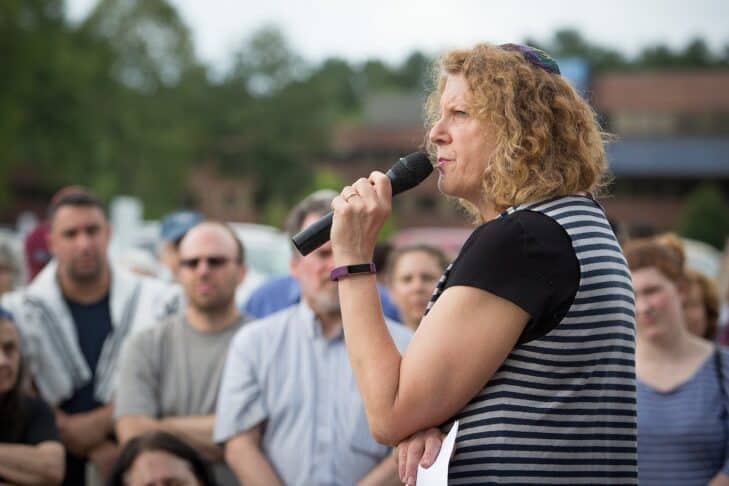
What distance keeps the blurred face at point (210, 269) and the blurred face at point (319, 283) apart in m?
0.72

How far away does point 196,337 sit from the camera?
5.04m

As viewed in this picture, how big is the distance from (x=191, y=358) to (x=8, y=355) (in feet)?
2.94

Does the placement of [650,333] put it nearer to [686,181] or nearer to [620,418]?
[620,418]

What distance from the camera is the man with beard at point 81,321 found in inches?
202

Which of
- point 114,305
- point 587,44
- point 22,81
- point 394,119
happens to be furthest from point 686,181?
point 587,44

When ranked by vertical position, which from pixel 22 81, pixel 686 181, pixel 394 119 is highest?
pixel 22 81

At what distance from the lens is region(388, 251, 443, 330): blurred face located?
19.5 feet

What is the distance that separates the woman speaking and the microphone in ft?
0.52

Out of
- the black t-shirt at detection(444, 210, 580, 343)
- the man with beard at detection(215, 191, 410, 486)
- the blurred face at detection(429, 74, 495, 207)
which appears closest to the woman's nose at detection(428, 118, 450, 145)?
the blurred face at detection(429, 74, 495, 207)

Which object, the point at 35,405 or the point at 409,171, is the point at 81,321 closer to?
the point at 35,405

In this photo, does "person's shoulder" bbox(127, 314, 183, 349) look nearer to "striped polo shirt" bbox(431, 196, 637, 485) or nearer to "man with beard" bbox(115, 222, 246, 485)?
"man with beard" bbox(115, 222, 246, 485)

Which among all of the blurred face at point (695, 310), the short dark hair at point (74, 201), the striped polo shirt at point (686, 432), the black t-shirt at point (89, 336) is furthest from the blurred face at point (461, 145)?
the short dark hair at point (74, 201)

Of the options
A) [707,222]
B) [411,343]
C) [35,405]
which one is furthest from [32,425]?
[707,222]

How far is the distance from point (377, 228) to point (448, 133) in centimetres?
28
